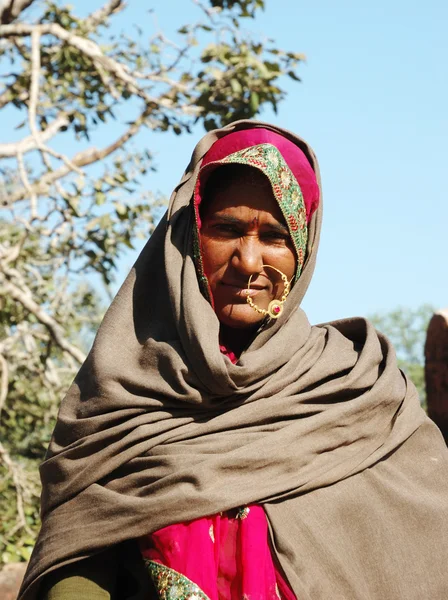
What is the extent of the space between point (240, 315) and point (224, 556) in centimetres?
58

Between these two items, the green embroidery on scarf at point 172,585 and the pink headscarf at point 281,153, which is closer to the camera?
the green embroidery on scarf at point 172,585

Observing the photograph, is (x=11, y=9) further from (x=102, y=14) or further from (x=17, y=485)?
(x=17, y=485)

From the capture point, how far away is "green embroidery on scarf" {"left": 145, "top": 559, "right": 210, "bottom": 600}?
2.07 metres

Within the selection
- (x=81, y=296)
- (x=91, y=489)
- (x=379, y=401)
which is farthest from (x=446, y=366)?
(x=81, y=296)

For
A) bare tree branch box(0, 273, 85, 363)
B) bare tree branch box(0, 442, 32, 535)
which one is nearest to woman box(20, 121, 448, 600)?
bare tree branch box(0, 273, 85, 363)

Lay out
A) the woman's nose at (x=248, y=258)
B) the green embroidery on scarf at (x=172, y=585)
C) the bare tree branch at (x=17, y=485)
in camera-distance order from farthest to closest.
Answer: the bare tree branch at (x=17, y=485), the woman's nose at (x=248, y=258), the green embroidery on scarf at (x=172, y=585)

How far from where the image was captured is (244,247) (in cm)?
231

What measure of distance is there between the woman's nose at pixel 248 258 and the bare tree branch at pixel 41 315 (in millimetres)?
3626

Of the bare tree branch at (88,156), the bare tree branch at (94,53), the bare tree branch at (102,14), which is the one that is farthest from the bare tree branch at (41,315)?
the bare tree branch at (102,14)

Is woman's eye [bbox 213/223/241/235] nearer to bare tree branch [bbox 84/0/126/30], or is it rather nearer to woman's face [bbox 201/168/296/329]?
woman's face [bbox 201/168/296/329]

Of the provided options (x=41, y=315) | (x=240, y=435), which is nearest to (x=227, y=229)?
(x=240, y=435)

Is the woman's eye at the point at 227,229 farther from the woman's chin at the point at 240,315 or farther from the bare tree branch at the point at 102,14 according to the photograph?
the bare tree branch at the point at 102,14

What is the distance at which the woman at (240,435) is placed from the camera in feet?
6.98

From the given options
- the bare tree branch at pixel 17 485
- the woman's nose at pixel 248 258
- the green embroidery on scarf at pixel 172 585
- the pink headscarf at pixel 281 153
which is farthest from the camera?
the bare tree branch at pixel 17 485
